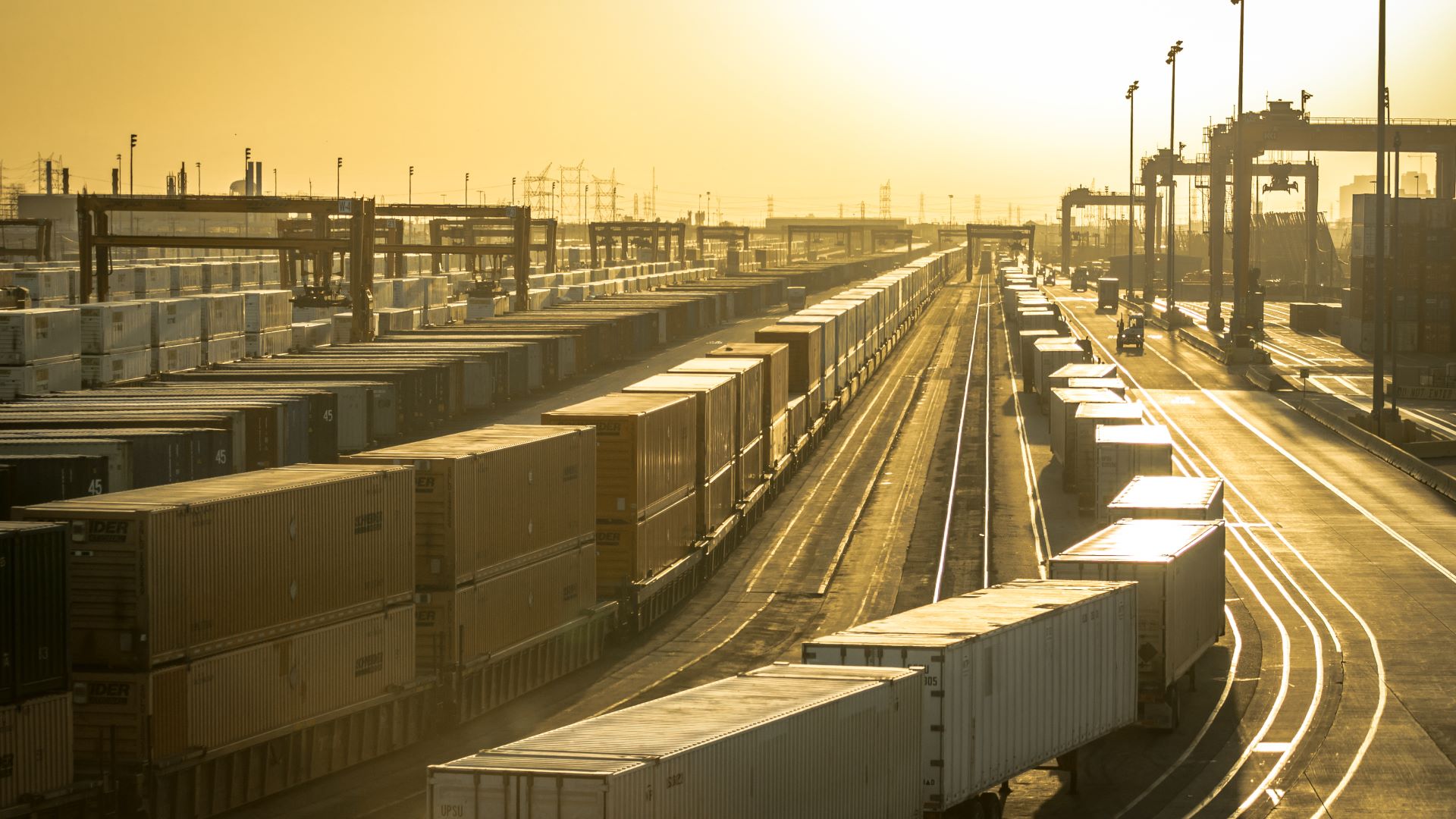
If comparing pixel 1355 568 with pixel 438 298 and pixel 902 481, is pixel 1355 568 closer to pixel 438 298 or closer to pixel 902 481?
pixel 902 481

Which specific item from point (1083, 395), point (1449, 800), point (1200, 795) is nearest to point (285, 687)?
point (1200, 795)

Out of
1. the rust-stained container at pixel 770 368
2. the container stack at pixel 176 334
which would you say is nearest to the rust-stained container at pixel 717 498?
the rust-stained container at pixel 770 368

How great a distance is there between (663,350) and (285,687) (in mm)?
91412

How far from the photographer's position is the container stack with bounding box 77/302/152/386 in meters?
70.3

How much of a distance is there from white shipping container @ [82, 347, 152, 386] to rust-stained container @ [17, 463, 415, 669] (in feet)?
151

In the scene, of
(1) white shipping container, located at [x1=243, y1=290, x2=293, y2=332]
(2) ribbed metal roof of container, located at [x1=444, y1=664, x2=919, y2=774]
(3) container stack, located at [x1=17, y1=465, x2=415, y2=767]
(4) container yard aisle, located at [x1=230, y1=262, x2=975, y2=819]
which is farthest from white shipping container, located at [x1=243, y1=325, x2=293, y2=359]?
(2) ribbed metal roof of container, located at [x1=444, y1=664, x2=919, y2=774]

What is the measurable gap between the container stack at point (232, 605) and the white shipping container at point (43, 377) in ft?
136

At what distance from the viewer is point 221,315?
83125 mm

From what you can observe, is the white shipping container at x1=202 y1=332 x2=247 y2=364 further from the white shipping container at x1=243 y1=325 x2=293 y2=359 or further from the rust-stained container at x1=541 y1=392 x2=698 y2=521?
the rust-stained container at x1=541 y1=392 x2=698 y2=521

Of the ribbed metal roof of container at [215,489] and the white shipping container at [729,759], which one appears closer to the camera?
the white shipping container at [729,759]

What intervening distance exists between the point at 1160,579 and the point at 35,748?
18122 millimetres

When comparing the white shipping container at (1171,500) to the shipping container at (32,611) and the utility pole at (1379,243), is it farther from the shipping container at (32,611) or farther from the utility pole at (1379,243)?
the utility pole at (1379,243)

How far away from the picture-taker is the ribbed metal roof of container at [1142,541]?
30.2 m

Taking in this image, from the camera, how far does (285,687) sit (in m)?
25.6
